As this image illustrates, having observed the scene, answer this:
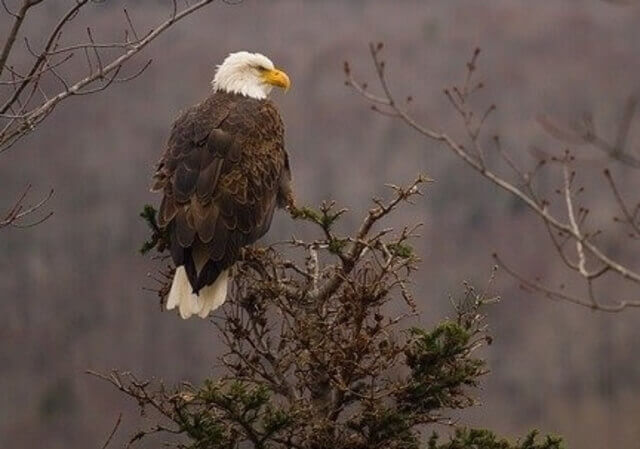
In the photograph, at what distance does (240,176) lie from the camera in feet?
24.8

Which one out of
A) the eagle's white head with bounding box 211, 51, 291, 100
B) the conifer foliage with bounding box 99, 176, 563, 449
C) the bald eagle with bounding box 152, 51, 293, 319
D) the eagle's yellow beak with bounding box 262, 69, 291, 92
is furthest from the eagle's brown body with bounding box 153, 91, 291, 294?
the conifer foliage with bounding box 99, 176, 563, 449

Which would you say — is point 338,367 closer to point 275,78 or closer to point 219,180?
point 219,180

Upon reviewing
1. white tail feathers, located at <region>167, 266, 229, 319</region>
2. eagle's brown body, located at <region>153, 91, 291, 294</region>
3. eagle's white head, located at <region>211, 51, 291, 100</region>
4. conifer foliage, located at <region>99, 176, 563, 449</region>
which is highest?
eagle's white head, located at <region>211, 51, 291, 100</region>

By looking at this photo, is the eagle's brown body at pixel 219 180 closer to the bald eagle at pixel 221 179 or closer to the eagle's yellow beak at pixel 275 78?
the bald eagle at pixel 221 179

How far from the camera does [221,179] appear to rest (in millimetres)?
7488

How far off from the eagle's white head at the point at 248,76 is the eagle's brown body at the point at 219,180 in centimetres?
14

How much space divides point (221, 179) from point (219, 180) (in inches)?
0.8

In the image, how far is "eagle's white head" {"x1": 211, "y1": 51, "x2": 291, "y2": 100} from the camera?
27.0ft

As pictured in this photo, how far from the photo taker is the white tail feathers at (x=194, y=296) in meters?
6.81

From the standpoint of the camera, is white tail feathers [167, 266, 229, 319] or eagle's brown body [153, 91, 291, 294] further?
eagle's brown body [153, 91, 291, 294]

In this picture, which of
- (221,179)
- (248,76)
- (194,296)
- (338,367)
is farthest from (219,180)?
(338,367)

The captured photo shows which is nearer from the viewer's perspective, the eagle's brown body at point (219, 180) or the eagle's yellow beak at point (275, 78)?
the eagle's brown body at point (219, 180)

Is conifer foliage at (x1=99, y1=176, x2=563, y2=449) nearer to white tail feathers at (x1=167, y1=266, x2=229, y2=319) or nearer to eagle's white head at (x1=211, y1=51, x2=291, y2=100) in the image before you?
white tail feathers at (x1=167, y1=266, x2=229, y2=319)

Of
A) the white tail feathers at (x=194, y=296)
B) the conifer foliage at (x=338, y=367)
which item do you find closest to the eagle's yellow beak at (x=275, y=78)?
the white tail feathers at (x=194, y=296)
